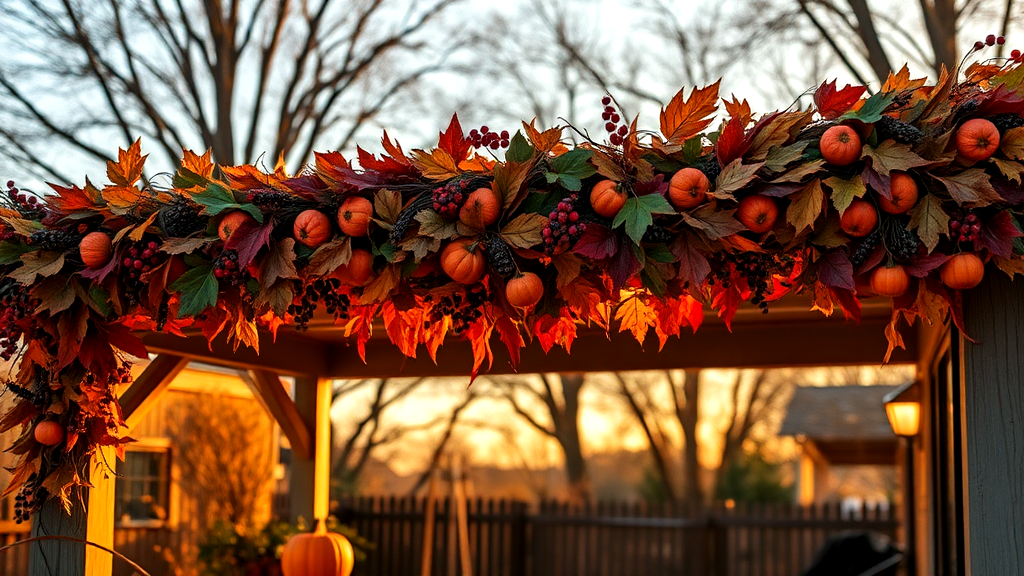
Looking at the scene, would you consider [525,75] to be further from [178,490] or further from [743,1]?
[178,490]

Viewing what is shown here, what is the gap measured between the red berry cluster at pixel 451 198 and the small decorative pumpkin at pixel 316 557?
9.00 ft

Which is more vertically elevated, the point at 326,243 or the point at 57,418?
the point at 326,243

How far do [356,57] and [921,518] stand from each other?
750 centimetres

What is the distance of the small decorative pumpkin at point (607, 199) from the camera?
7.28ft

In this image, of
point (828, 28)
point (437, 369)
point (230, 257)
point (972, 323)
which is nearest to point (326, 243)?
point (230, 257)

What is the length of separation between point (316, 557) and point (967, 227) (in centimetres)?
340

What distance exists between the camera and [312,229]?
237 centimetres

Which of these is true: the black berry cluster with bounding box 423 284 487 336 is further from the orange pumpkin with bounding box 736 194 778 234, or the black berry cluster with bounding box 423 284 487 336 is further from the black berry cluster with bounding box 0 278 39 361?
the black berry cluster with bounding box 0 278 39 361

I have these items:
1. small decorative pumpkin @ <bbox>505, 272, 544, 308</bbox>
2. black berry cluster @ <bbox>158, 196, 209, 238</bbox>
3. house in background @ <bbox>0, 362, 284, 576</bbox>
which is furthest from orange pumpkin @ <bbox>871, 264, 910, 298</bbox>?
house in background @ <bbox>0, 362, 284, 576</bbox>

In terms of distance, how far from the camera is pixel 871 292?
2266mm

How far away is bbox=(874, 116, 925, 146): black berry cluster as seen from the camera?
2.10m

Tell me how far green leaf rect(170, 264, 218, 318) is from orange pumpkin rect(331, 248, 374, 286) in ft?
0.92

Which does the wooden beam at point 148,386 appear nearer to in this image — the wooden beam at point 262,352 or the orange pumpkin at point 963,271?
the wooden beam at point 262,352

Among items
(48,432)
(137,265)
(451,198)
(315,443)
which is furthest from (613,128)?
(315,443)
